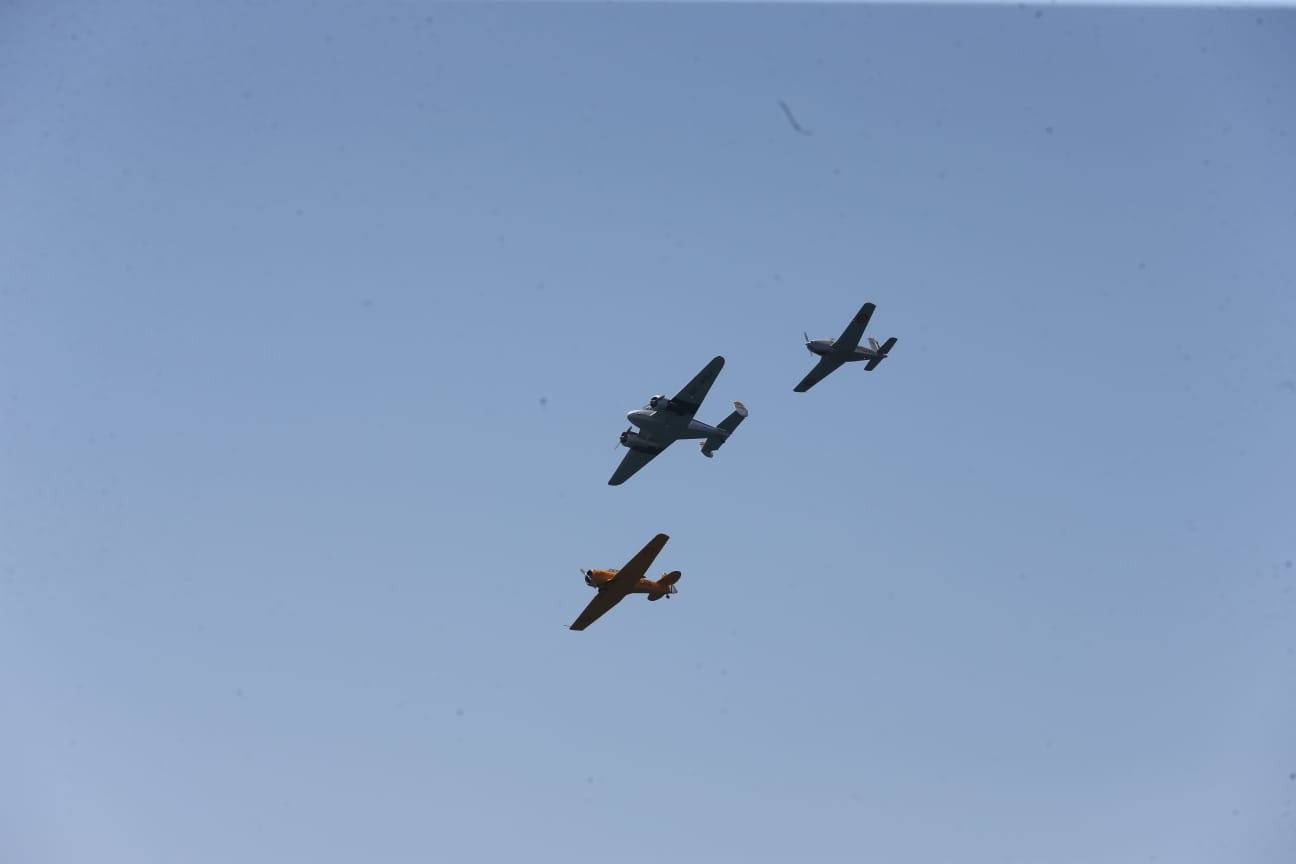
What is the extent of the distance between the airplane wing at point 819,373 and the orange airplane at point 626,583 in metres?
25.3

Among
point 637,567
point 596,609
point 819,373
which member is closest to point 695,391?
point 637,567

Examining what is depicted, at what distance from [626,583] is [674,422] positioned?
37.6ft

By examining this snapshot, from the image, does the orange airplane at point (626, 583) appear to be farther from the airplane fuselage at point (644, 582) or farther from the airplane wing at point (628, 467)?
the airplane wing at point (628, 467)

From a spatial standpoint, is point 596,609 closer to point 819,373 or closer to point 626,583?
point 626,583

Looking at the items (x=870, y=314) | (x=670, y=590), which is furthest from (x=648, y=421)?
(x=870, y=314)

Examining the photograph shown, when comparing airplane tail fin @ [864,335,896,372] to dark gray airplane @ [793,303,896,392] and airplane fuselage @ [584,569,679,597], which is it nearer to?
dark gray airplane @ [793,303,896,392]

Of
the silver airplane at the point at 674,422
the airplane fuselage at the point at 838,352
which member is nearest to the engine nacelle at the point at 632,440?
the silver airplane at the point at 674,422

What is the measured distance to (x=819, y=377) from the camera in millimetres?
93312

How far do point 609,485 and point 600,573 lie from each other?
1020 cm

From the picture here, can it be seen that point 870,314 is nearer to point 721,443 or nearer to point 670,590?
point 721,443

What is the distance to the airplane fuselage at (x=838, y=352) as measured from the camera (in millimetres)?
88375

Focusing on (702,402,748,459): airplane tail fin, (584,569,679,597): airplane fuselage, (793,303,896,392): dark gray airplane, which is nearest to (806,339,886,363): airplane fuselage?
(793,303,896,392): dark gray airplane

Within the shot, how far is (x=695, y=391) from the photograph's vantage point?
2872 inches

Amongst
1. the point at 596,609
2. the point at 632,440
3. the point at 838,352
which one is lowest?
the point at 596,609
